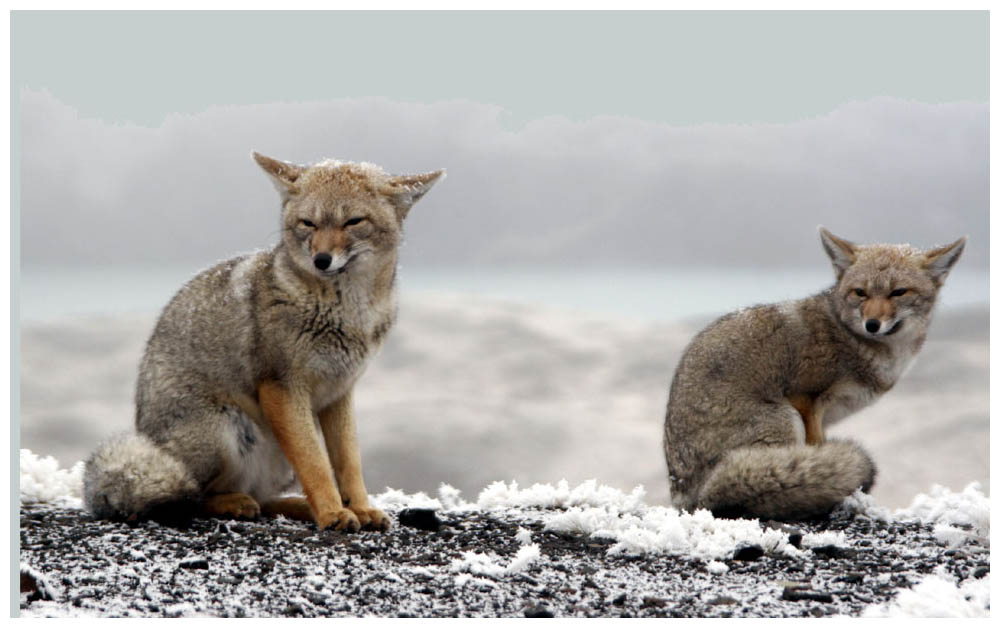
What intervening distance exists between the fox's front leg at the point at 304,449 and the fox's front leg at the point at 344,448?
285mm

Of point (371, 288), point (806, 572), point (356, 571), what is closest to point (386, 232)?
point (371, 288)

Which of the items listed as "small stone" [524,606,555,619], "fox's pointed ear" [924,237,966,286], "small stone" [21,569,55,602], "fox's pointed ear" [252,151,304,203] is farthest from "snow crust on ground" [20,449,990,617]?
"fox's pointed ear" [252,151,304,203]

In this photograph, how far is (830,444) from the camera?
6.96 m

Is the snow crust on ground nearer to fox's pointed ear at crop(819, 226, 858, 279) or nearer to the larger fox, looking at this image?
the larger fox

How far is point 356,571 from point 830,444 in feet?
11.0

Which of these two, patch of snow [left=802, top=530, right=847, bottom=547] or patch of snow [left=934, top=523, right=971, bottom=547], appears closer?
patch of snow [left=802, top=530, right=847, bottom=547]

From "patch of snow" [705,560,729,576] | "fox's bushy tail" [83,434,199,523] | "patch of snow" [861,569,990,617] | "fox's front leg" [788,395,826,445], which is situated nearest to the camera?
"patch of snow" [861,569,990,617]

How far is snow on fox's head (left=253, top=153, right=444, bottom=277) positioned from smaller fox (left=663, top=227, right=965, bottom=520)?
7.95 ft

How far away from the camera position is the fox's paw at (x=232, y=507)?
629 centimetres

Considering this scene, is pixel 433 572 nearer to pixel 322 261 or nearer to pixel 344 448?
pixel 344 448

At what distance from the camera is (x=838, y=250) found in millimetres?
7188

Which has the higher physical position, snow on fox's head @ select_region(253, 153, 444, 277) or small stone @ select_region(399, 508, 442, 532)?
snow on fox's head @ select_region(253, 153, 444, 277)

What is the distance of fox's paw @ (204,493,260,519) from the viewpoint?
20.6ft

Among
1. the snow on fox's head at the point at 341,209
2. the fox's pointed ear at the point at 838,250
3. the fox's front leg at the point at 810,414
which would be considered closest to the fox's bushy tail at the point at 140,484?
the snow on fox's head at the point at 341,209
